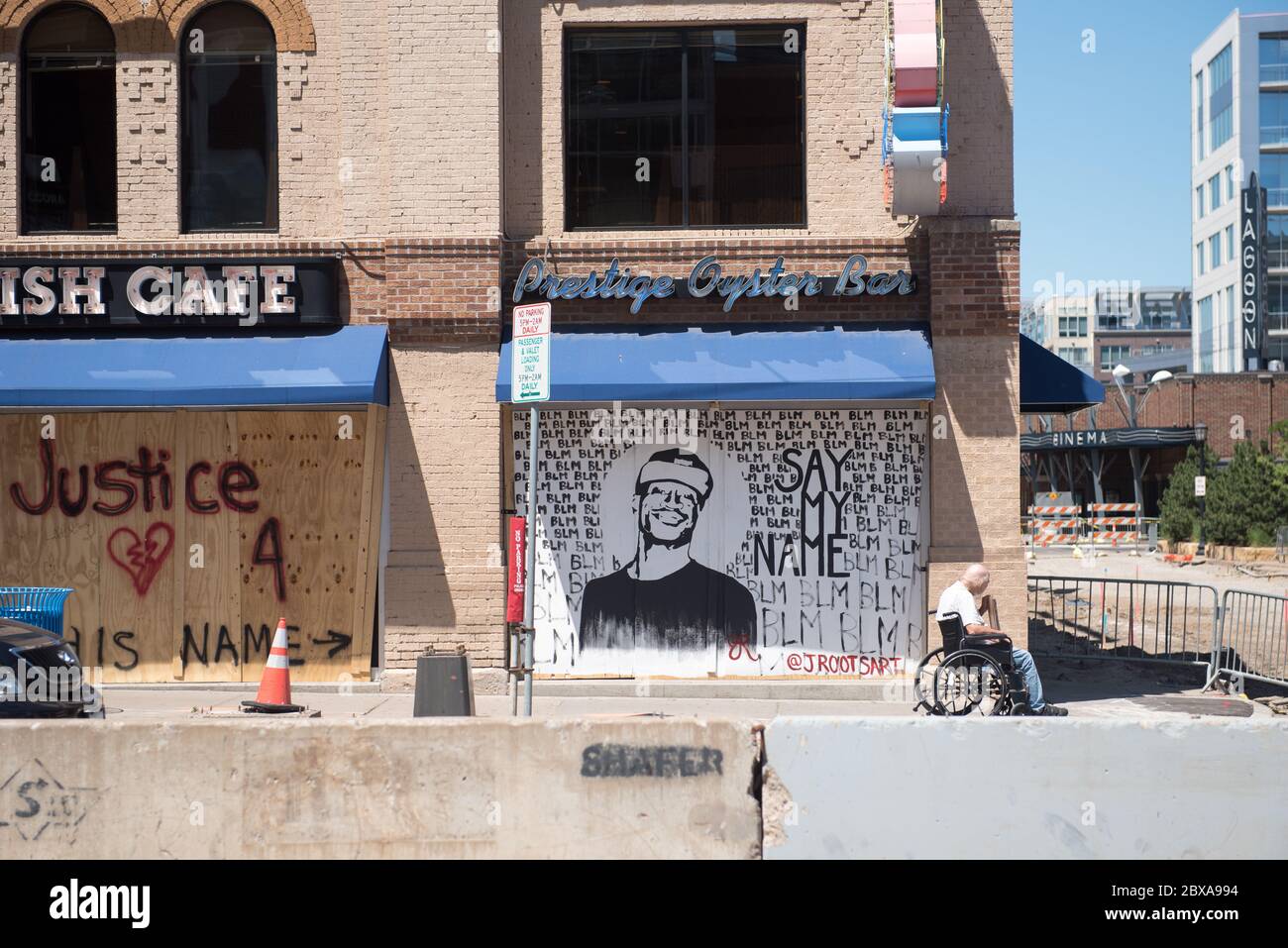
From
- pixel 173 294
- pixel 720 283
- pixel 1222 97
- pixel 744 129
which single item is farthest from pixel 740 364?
pixel 1222 97

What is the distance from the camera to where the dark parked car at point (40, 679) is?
8.07 metres

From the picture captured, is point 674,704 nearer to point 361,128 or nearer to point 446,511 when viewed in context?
point 446,511

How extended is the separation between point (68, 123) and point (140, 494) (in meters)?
3.97

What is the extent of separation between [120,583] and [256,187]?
14.1ft

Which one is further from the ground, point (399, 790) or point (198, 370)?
point (198, 370)

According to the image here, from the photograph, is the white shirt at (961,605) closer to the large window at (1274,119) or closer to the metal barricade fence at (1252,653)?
the metal barricade fence at (1252,653)

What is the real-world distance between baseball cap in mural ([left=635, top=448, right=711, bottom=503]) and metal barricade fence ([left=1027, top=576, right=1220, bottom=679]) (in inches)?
178

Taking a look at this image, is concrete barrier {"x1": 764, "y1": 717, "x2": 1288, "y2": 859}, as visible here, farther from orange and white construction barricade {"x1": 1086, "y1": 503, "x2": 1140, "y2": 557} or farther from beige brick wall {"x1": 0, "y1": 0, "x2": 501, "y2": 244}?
orange and white construction barricade {"x1": 1086, "y1": 503, "x2": 1140, "y2": 557}

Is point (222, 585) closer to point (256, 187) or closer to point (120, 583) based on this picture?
point (120, 583)

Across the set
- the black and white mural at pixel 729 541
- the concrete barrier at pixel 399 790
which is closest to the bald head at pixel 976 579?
the black and white mural at pixel 729 541

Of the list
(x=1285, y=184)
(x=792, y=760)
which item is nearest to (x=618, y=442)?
(x=792, y=760)

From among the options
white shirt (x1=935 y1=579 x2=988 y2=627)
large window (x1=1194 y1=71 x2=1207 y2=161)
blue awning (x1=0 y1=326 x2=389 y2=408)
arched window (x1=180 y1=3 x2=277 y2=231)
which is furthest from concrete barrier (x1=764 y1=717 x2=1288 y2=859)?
large window (x1=1194 y1=71 x2=1207 y2=161)

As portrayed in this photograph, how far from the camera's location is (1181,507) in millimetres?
37562

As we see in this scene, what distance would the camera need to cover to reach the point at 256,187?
1304 centimetres
